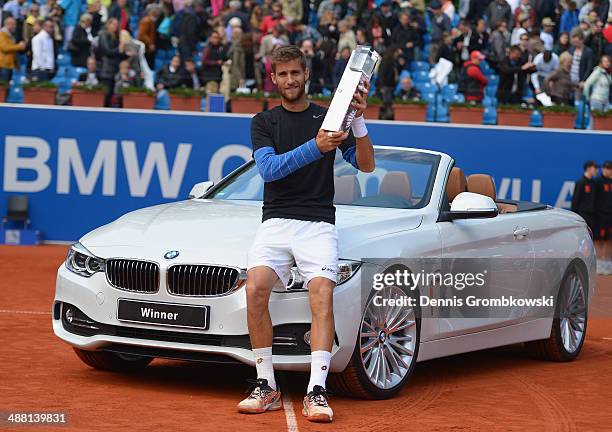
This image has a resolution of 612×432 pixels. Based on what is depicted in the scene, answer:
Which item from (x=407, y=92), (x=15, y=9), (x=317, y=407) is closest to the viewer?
(x=317, y=407)

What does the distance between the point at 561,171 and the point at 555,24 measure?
284 inches

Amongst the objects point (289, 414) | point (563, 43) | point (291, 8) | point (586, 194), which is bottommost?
point (586, 194)

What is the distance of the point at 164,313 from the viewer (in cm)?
783

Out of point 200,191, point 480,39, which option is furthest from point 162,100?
point 200,191

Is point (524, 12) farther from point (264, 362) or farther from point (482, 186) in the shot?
point (264, 362)

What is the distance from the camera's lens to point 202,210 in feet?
29.0

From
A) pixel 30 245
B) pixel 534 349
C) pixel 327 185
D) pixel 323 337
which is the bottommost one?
pixel 30 245

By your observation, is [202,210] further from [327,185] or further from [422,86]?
[422,86]

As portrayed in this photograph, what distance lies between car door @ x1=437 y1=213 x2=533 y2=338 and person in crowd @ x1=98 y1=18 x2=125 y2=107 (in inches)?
491

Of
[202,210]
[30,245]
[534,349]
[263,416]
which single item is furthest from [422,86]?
[263,416]

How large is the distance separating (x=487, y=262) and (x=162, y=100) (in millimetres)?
12485

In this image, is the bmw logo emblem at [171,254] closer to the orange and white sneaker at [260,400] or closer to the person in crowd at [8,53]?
the orange and white sneaker at [260,400]

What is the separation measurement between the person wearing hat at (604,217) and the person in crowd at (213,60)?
6765 mm

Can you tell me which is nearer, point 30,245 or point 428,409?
point 428,409
